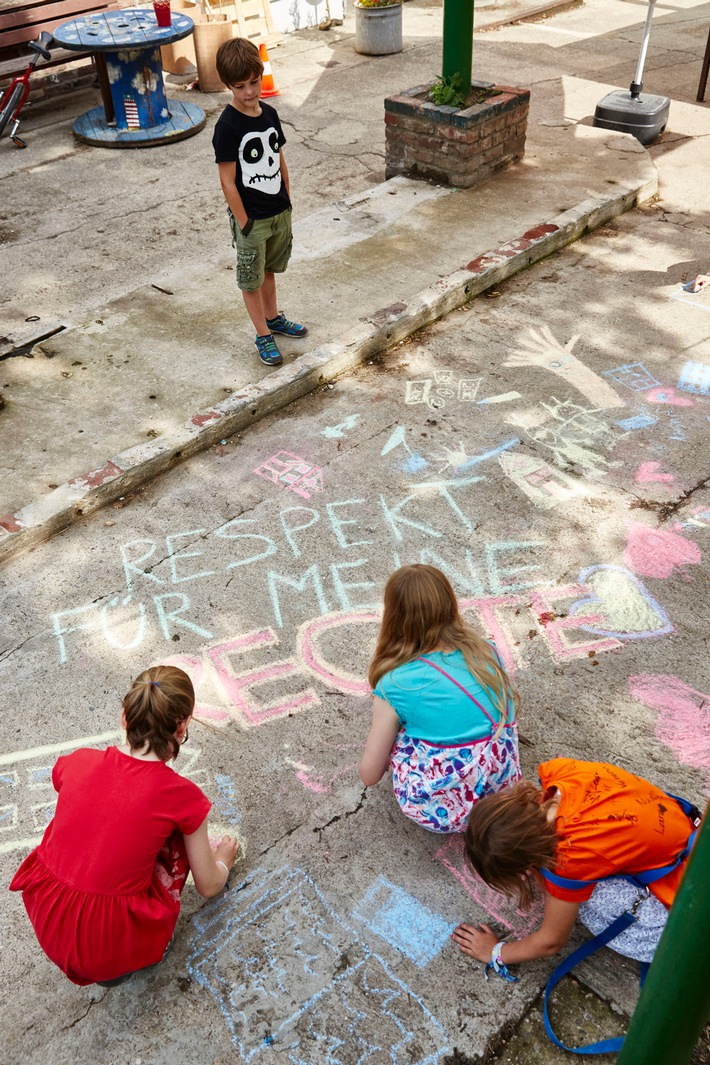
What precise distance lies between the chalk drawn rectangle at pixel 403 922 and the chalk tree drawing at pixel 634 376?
3.20 metres

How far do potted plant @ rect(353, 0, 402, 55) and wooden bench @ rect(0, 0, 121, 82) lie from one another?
2.91m

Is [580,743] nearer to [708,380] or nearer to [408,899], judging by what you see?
[408,899]

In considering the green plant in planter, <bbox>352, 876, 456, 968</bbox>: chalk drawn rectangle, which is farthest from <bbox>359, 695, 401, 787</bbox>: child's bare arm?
the green plant in planter

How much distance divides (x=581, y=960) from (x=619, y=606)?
151cm

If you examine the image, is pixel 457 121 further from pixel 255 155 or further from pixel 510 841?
pixel 510 841

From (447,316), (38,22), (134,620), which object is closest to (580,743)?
(134,620)

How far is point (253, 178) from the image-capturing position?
4598 mm

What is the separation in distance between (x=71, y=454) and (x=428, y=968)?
306 centimetres

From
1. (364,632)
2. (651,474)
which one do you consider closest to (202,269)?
(651,474)

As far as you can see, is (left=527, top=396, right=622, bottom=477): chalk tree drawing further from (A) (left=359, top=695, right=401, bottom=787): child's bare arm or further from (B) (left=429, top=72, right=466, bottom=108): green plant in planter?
(B) (left=429, top=72, right=466, bottom=108): green plant in planter

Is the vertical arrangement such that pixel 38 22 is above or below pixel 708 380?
above

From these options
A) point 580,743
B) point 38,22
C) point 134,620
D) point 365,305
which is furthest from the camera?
point 38,22

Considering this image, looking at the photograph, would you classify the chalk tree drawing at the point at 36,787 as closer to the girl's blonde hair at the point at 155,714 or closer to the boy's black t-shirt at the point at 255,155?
the girl's blonde hair at the point at 155,714

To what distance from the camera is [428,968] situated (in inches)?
100
